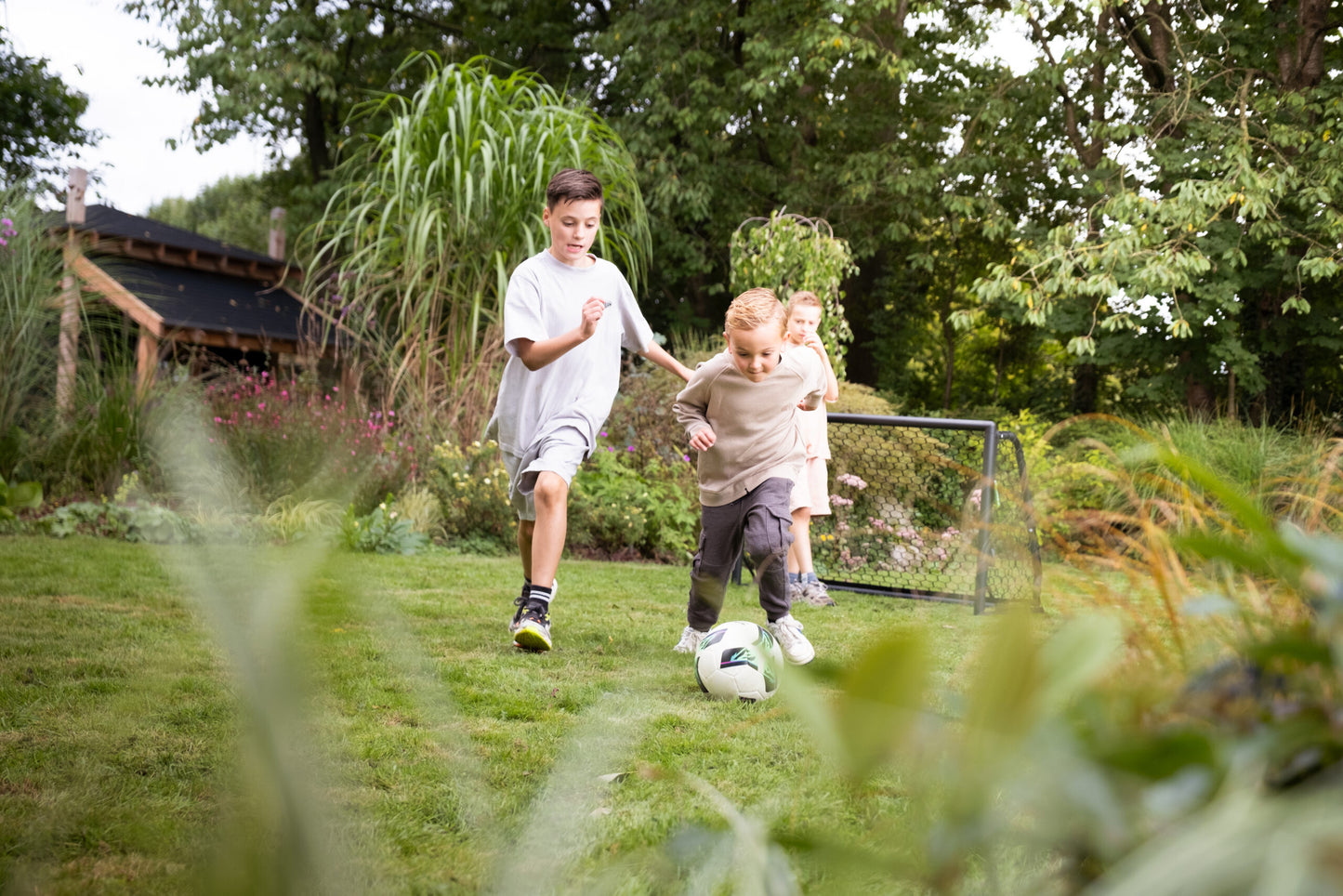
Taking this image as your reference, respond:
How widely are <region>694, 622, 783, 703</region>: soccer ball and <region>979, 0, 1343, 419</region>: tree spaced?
23.6 ft

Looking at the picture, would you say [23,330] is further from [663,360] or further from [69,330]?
[663,360]

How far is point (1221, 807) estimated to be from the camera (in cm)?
36

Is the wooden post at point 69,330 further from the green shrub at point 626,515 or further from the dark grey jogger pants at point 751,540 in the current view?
the dark grey jogger pants at point 751,540

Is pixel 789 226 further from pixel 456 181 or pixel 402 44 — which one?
pixel 402 44

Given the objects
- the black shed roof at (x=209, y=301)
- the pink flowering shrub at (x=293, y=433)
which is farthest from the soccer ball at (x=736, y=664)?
the black shed roof at (x=209, y=301)

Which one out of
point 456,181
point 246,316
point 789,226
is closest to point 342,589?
point 456,181

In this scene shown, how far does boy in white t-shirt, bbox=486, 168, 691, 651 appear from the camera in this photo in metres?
4.14

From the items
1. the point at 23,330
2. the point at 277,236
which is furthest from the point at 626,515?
the point at 277,236

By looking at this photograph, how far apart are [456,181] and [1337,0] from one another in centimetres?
1077

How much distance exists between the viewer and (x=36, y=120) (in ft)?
85.0

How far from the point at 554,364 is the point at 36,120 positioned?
27530 millimetres

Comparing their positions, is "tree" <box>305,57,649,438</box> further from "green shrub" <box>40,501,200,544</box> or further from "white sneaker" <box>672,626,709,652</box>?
"white sneaker" <box>672,626,709,652</box>

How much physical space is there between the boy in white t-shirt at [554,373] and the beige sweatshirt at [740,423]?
30cm

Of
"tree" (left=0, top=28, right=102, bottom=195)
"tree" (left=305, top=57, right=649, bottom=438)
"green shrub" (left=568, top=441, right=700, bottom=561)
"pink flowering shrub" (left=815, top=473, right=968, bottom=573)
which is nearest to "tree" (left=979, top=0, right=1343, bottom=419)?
"pink flowering shrub" (left=815, top=473, right=968, bottom=573)
